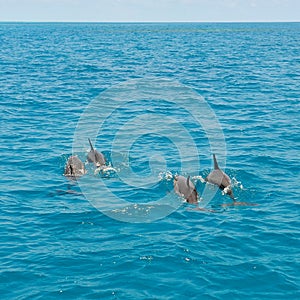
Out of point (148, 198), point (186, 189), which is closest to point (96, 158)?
point (148, 198)

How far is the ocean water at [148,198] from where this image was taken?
1418cm

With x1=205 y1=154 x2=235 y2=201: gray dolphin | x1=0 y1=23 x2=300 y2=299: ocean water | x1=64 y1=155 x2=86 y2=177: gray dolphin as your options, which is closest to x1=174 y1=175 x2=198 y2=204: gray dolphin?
x1=0 y1=23 x2=300 y2=299: ocean water

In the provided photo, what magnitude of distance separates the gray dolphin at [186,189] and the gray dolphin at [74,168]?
4943 millimetres

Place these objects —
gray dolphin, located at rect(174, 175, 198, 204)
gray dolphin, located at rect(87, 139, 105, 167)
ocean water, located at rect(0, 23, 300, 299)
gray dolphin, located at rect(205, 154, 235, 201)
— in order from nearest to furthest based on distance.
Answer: ocean water, located at rect(0, 23, 300, 299) < gray dolphin, located at rect(174, 175, 198, 204) < gray dolphin, located at rect(205, 154, 235, 201) < gray dolphin, located at rect(87, 139, 105, 167)

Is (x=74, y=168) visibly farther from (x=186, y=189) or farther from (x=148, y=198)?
(x=186, y=189)

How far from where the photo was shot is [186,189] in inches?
795

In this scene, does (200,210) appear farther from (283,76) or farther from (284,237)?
(283,76)

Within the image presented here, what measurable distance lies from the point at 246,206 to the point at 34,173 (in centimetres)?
1050

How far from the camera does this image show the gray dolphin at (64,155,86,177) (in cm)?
2303

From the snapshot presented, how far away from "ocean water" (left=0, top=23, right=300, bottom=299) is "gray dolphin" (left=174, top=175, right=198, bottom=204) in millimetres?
404

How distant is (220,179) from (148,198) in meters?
3.40

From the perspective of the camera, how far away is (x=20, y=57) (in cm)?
7781

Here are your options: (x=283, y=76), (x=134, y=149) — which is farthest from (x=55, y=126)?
(x=283, y=76)

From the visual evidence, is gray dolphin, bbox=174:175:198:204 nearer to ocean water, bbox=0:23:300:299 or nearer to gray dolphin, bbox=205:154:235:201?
ocean water, bbox=0:23:300:299
